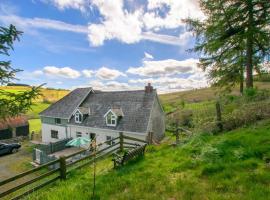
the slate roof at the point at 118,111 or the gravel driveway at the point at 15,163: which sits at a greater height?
the slate roof at the point at 118,111

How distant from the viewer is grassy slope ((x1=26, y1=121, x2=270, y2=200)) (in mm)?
6688

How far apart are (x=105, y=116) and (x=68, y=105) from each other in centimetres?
946

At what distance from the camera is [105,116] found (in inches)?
1228

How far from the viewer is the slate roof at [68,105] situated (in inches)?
1427

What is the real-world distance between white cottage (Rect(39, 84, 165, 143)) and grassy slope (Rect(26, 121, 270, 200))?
1660 centimetres

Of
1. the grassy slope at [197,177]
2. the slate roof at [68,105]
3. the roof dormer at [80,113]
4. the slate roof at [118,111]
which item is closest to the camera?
the grassy slope at [197,177]

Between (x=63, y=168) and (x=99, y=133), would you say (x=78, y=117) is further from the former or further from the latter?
(x=63, y=168)

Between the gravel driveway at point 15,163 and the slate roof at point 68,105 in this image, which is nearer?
the gravel driveway at point 15,163

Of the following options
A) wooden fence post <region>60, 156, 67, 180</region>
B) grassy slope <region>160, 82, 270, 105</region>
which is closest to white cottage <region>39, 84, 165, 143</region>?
grassy slope <region>160, 82, 270, 105</region>

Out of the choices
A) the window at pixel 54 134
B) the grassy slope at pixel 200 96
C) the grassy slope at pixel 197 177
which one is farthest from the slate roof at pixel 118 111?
the grassy slope at pixel 197 177

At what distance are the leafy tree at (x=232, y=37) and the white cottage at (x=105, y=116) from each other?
368 inches

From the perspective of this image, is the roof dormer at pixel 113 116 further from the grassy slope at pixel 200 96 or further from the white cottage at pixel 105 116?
the grassy slope at pixel 200 96

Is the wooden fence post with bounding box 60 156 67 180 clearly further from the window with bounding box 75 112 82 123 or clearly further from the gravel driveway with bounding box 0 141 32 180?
the window with bounding box 75 112 82 123

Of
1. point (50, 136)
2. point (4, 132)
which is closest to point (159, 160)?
point (50, 136)
